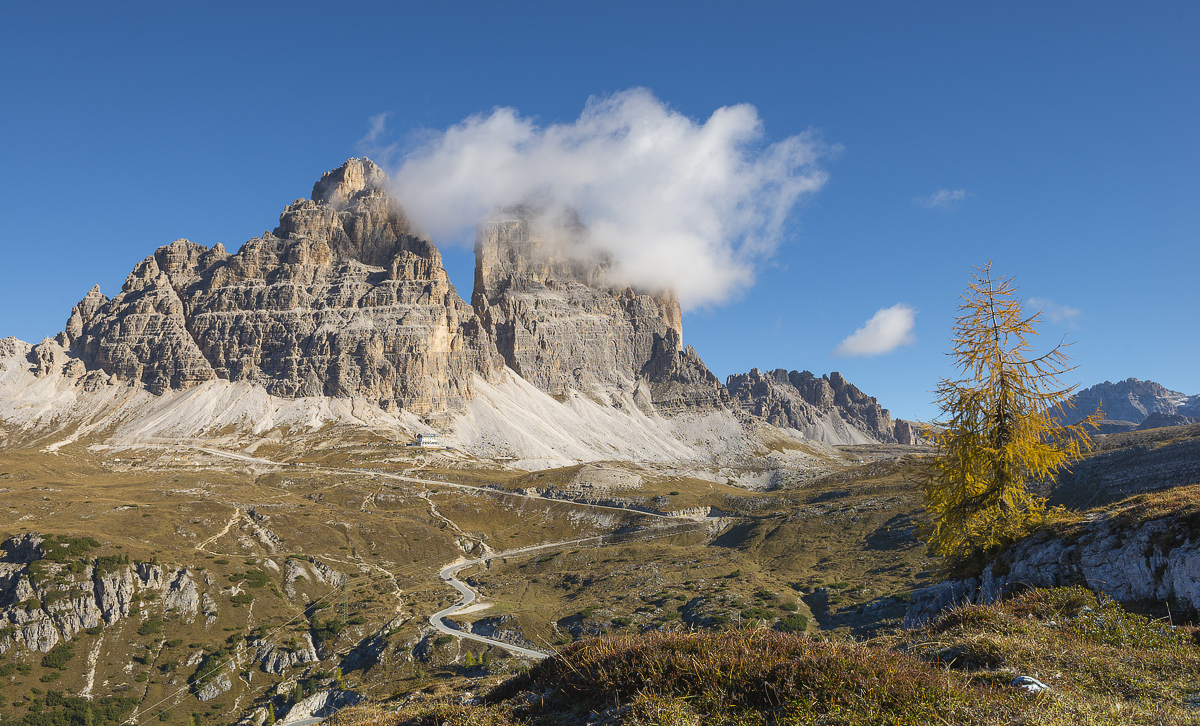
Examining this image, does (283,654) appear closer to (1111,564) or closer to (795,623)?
(795,623)

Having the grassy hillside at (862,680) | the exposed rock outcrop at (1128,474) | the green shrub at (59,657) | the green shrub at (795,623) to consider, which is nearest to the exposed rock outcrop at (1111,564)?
the grassy hillside at (862,680)

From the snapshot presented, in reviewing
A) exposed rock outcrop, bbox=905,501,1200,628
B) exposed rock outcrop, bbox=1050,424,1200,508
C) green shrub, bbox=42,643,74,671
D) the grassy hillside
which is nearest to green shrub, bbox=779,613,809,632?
exposed rock outcrop, bbox=1050,424,1200,508

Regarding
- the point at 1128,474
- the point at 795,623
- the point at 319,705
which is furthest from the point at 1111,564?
the point at 1128,474

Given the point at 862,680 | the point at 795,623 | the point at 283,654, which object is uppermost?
the point at 862,680

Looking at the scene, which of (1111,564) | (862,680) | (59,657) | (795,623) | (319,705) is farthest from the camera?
(59,657)

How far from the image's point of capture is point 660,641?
10.0 metres

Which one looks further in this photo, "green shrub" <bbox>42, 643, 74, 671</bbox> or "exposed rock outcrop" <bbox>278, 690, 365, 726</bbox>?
"green shrub" <bbox>42, 643, 74, 671</bbox>

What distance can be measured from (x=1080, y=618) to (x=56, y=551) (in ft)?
494

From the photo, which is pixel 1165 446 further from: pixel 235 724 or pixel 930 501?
pixel 235 724

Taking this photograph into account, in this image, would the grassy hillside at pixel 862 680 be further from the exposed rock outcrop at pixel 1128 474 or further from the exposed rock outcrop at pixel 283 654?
the exposed rock outcrop at pixel 1128 474

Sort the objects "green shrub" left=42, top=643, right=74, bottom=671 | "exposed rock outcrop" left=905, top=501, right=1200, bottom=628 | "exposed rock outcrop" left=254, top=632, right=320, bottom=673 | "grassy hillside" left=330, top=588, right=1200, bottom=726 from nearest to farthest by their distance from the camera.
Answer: "grassy hillside" left=330, top=588, right=1200, bottom=726
"exposed rock outcrop" left=905, top=501, right=1200, bottom=628
"green shrub" left=42, top=643, right=74, bottom=671
"exposed rock outcrop" left=254, top=632, right=320, bottom=673

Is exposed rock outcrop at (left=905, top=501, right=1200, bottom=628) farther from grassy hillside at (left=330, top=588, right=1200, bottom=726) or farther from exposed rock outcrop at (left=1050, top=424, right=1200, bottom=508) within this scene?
exposed rock outcrop at (left=1050, top=424, right=1200, bottom=508)

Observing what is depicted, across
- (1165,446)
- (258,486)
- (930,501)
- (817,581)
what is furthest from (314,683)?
(1165,446)

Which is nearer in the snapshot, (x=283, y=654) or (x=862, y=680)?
(x=862, y=680)
